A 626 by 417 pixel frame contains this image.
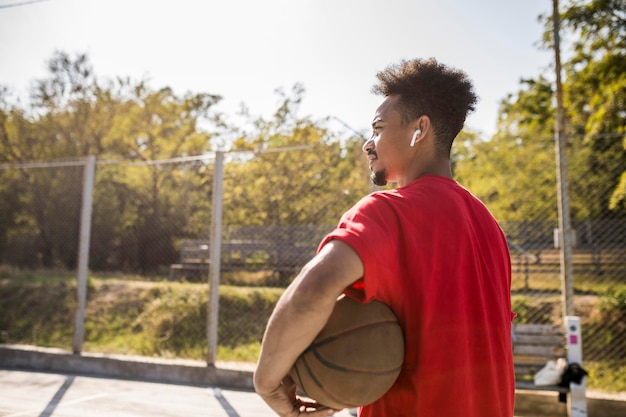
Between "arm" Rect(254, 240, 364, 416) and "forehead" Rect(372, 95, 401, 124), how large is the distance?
19.6 inches

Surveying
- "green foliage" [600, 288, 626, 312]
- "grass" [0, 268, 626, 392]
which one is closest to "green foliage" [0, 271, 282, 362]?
"grass" [0, 268, 626, 392]

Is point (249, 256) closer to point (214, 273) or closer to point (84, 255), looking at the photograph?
point (214, 273)

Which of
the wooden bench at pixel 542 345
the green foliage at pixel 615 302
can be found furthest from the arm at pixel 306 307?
the green foliage at pixel 615 302

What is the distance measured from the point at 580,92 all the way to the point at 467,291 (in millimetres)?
10805

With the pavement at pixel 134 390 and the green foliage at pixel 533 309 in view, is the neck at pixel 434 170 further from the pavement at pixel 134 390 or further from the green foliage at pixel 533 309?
the green foliage at pixel 533 309

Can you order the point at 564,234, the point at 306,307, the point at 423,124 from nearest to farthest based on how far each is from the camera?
the point at 306,307 → the point at 423,124 → the point at 564,234

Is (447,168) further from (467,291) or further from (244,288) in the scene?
(244,288)

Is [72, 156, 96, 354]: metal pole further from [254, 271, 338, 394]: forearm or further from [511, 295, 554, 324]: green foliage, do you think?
[254, 271, 338, 394]: forearm

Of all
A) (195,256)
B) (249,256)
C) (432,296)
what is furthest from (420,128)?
(195,256)

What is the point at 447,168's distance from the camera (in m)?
1.55

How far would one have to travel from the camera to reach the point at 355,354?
132 cm

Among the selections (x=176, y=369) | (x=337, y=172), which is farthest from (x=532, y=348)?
(x=176, y=369)

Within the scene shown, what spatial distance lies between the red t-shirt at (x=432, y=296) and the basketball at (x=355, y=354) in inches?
1.1

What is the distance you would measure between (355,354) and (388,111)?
68 centimetres
